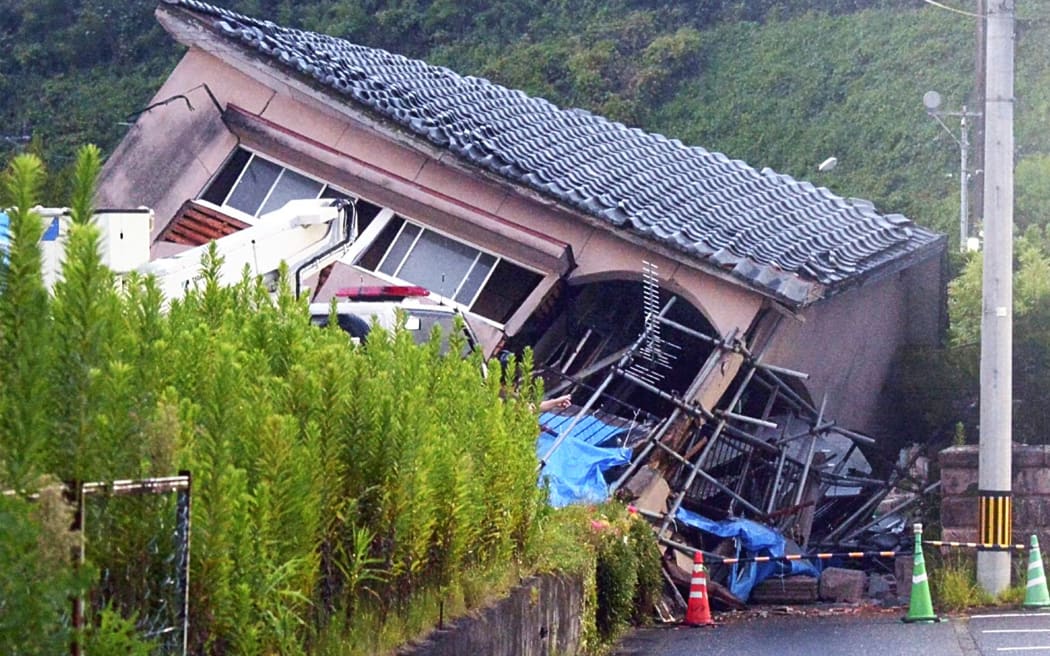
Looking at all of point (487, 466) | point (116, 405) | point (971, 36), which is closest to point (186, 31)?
point (487, 466)

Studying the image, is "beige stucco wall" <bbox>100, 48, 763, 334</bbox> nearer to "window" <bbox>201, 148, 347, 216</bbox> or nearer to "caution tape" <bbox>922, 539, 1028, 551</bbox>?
"window" <bbox>201, 148, 347, 216</bbox>

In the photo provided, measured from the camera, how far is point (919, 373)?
77.8 feet

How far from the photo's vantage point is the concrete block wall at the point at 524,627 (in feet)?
25.3

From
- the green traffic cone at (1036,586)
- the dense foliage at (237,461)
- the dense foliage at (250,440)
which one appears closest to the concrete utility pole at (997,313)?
the green traffic cone at (1036,586)

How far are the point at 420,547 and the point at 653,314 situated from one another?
12.2 m

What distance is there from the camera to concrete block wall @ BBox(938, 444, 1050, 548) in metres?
17.9

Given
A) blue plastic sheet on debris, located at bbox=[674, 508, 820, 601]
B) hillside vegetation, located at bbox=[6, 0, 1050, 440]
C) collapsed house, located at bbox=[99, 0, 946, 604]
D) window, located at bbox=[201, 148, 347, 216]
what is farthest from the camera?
hillside vegetation, located at bbox=[6, 0, 1050, 440]

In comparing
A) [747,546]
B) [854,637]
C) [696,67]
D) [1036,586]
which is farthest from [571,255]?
[696,67]

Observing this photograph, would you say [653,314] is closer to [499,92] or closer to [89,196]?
[499,92]

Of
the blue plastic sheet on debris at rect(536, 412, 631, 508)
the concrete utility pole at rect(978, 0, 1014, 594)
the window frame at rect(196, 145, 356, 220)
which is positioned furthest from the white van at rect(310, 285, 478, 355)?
the concrete utility pole at rect(978, 0, 1014, 594)

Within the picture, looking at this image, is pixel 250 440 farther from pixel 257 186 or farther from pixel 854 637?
pixel 257 186

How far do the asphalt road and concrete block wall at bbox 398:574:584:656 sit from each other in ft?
7.35

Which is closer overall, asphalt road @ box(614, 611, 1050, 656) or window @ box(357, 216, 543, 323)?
asphalt road @ box(614, 611, 1050, 656)

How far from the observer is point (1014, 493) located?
711 inches
